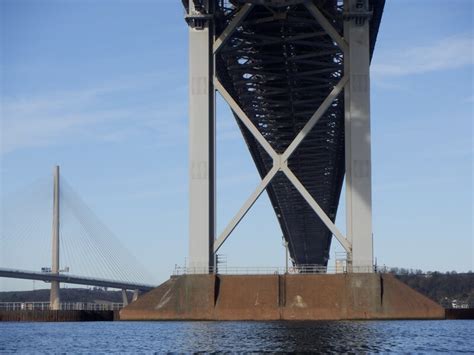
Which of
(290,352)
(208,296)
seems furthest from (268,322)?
(290,352)

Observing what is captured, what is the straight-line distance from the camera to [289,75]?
175 ft

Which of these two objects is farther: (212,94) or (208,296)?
(212,94)

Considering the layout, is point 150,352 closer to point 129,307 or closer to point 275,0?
point 129,307

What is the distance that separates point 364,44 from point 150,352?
17233mm

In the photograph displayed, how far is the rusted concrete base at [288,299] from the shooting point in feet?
120

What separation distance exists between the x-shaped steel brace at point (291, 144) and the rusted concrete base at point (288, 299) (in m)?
2.56

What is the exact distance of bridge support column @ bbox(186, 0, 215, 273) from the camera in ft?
128

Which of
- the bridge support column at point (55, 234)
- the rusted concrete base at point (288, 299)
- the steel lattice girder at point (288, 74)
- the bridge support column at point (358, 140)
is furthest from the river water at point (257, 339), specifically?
the bridge support column at point (55, 234)

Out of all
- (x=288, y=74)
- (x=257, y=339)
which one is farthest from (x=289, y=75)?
(x=257, y=339)

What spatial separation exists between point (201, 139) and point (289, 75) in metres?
14.9

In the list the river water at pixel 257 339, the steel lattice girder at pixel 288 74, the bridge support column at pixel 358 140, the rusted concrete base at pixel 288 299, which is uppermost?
the steel lattice girder at pixel 288 74

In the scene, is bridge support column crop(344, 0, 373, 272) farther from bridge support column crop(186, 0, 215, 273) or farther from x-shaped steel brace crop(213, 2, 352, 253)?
bridge support column crop(186, 0, 215, 273)

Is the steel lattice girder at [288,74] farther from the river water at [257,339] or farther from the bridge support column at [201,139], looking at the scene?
the river water at [257,339]

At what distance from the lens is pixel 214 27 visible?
1635 inches
